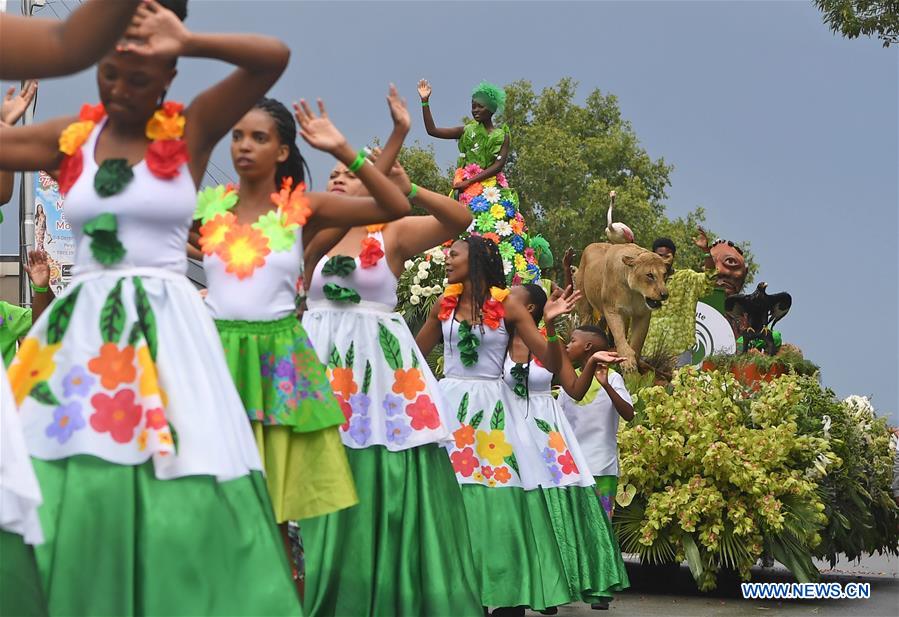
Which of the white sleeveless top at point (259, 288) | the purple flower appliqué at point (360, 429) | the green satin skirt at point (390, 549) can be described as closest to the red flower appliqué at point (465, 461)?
the green satin skirt at point (390, 549)

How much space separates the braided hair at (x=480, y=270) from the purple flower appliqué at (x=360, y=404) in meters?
1.58

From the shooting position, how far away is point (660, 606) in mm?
9836

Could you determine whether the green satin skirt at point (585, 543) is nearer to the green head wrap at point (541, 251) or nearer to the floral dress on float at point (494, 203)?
the floral dress on float at point (494, 203)

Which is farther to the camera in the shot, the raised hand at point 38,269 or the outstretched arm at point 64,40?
the raised hand at point 38,269

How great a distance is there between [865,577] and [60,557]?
1049cm

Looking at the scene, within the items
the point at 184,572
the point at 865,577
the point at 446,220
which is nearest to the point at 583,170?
the point at 865,577

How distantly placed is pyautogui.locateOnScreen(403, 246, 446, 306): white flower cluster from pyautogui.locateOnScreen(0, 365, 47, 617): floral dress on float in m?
9.70

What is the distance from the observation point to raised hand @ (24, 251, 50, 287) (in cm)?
695

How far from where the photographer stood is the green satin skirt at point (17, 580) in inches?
131

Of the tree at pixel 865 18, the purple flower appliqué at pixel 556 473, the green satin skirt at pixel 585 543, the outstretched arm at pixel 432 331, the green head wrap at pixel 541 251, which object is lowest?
the green satin skirt at pixel 585 543

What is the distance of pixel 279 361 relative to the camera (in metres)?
5.25

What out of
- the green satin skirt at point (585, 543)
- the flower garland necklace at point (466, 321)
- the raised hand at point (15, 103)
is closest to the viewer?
the raised hand at point (15, 103)

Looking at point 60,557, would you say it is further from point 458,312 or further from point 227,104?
point 458,312
